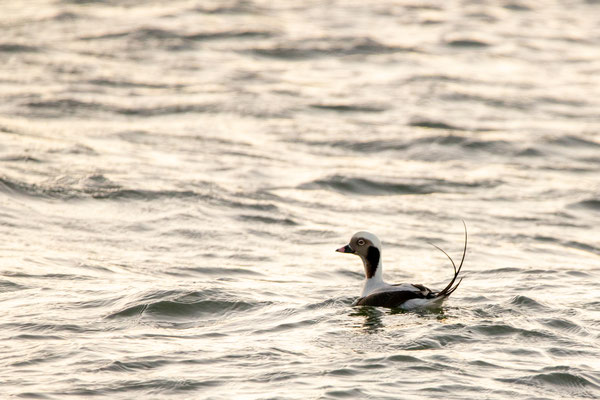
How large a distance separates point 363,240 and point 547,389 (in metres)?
3.72

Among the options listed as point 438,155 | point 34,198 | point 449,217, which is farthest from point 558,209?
point 34,198

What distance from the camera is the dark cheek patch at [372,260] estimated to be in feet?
40.2

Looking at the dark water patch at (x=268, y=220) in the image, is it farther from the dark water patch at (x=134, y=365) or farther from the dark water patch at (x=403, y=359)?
the dark water patch at (x=134, y=365)

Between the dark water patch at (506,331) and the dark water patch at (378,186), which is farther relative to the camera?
the dark water patch at (378,186)

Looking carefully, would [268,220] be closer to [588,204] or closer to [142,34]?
[588,204]

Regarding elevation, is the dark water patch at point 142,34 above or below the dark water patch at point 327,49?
above

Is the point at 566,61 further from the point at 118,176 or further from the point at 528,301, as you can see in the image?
the point at 528,301

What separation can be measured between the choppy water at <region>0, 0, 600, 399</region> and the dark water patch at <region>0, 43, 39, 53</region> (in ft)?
1.41

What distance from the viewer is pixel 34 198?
54.6 feet

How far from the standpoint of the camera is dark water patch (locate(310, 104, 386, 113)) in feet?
77.7

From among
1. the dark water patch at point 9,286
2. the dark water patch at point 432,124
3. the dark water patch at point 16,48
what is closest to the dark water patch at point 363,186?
the dark water patch at point 432,124

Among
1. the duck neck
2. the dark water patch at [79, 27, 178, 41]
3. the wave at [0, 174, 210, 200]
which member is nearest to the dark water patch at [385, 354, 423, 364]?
the duck neck

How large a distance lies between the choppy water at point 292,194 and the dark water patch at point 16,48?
429 millimetres

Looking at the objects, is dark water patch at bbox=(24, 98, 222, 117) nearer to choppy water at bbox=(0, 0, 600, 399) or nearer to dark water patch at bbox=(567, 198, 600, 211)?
choppy water at bbox=(0, 0, 600, 399)
